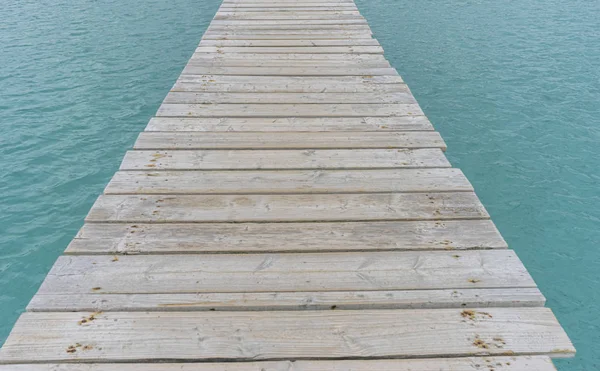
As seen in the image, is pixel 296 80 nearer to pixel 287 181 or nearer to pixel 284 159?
pixel 284 159

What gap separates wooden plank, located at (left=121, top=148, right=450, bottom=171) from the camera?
2.86m

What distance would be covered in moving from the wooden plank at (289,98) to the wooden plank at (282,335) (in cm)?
227

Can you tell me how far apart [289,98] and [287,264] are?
6.76 feet

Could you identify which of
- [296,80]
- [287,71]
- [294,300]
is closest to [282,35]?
[287,71]

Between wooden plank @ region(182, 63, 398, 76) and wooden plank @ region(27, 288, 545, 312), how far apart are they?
2.84 metres

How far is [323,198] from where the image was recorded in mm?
2572

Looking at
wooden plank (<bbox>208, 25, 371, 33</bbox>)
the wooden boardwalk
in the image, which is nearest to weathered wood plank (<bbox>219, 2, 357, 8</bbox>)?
wooden plank (<bbox>208, 25, 371, 33</bbox>)

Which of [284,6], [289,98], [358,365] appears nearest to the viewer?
[358,365]

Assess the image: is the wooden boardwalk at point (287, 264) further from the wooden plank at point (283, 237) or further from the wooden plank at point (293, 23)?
the wooden plank at point (293, 23)

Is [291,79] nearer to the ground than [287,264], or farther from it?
farther from it

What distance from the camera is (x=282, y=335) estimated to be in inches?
69.1

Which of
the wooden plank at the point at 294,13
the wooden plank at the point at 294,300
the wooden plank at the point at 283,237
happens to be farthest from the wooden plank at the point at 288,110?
the wooden plank at the point at 294,13

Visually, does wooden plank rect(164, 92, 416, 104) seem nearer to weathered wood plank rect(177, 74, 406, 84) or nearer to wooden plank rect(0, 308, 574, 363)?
weathered wood plank rect(177, 74, 406, 84)

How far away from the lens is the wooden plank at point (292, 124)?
332 cm
